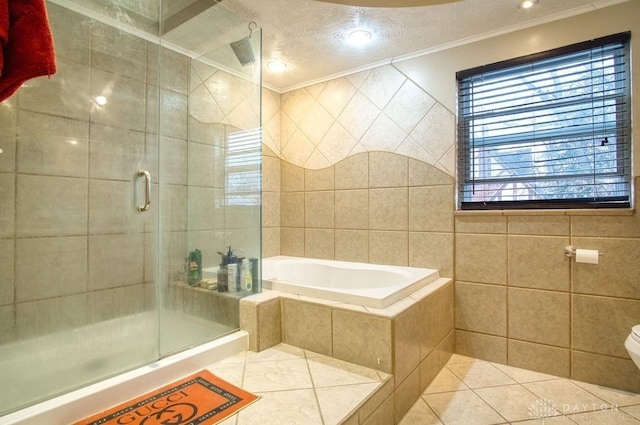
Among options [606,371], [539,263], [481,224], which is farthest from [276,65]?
[606,371]

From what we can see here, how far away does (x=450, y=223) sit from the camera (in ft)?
7.81

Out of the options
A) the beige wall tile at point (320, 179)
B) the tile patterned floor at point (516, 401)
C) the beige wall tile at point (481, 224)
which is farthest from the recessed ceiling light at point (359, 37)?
the tile patterned floor at point (516, 401)

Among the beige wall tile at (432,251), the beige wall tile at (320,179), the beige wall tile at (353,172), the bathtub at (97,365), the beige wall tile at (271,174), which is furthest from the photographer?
the beige wall tile at (271,174)

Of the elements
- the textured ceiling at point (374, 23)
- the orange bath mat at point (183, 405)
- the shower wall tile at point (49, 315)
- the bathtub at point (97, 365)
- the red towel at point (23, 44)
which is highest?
the textured ceiling at point (374, 23)

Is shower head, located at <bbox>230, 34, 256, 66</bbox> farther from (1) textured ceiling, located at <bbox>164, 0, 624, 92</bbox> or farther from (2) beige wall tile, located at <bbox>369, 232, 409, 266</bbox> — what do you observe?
(2) beige wall tile, located at <bbox>369, 232, 409, 266</bbox>

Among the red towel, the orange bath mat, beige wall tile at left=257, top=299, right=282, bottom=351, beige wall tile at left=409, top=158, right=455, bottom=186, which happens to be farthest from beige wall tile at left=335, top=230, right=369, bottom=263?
the red towel

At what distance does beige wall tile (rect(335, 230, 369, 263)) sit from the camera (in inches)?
108

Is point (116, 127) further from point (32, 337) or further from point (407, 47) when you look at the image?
point (407, 47)

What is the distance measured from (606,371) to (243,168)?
8.12ft

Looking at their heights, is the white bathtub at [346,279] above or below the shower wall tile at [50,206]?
below

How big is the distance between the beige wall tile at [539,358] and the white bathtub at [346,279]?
2.14 feet

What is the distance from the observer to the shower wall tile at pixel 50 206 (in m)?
1.55

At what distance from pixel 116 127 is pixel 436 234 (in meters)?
2.14

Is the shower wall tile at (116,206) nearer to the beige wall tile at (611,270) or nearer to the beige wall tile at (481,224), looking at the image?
the beige wall tile at (481,224)
